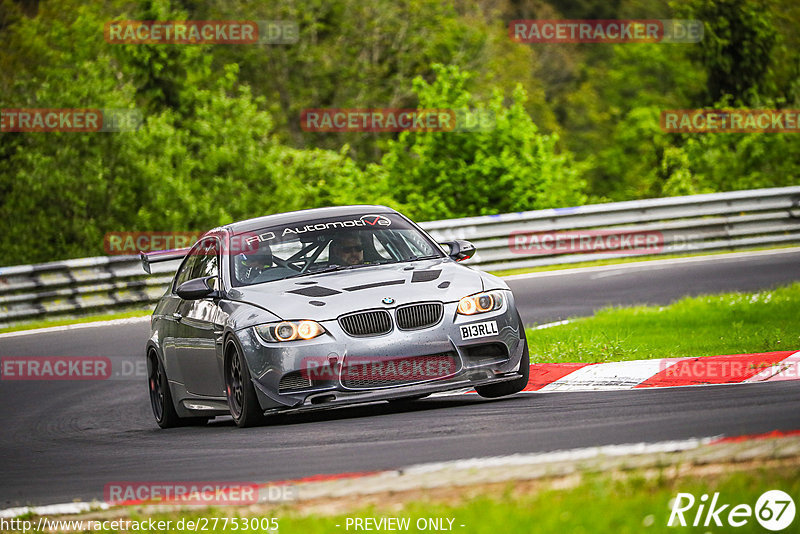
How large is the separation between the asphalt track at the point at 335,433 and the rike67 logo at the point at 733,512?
64.4 inches

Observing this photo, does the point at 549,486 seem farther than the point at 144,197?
No

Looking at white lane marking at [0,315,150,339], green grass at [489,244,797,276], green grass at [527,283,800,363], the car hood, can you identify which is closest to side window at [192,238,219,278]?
the car hood

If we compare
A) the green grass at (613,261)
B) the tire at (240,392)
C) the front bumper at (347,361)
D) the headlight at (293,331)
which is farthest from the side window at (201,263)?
the green grass at (613,261)

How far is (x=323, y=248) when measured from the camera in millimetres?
9852

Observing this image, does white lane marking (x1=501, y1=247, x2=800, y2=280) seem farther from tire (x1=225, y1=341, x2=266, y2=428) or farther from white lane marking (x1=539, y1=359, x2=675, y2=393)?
tire (x1=225, y1=341, x2=266, y2=428)

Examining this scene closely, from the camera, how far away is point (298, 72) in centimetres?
4659

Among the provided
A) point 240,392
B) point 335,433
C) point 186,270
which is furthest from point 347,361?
point 186,270

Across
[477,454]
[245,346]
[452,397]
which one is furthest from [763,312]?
[477,454]

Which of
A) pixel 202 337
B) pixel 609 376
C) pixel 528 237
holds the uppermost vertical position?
pixel 202 337

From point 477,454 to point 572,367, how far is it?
4.12 m

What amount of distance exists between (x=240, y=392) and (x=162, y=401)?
6.11 feet

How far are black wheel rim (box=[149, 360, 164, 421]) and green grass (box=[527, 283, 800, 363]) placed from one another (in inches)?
120

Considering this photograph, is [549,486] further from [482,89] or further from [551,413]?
[482,89]

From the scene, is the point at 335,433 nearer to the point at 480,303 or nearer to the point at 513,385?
the point at 480,303
